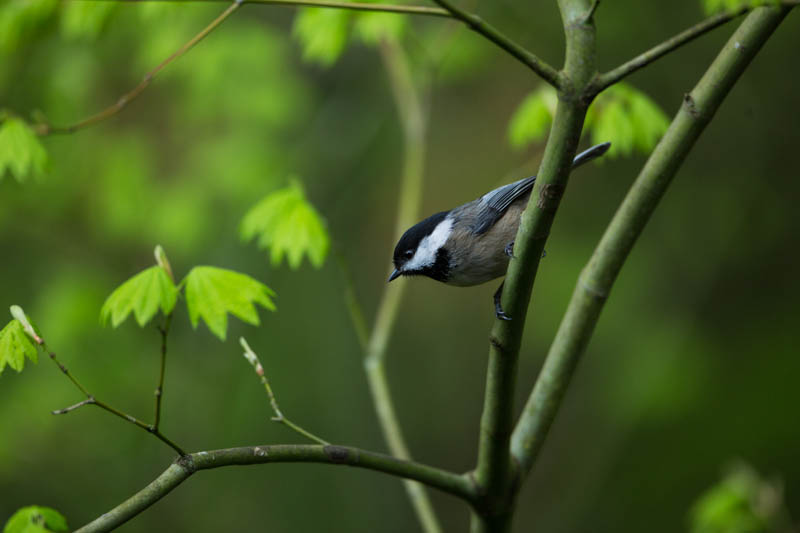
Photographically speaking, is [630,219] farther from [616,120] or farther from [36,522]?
[36,522]

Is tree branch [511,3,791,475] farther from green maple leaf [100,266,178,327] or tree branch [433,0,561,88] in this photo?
green maple leaf [100,266,178,327]

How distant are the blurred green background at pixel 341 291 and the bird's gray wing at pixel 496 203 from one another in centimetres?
162

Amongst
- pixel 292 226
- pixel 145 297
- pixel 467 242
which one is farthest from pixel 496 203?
pixel 145 297

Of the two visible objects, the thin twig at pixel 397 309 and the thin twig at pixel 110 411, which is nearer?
the thin twig at pixel 110 411

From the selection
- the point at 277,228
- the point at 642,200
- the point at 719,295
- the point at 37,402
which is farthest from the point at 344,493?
the point at 642,200

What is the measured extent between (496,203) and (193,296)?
3.34ft

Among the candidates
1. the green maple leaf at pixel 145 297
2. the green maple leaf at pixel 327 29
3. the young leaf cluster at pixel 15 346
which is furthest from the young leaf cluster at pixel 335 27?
the young leaf cluster at pixel 15 346

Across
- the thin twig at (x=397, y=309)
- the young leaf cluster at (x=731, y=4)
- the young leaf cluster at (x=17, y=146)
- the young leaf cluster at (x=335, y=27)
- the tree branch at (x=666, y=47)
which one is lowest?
the thin twig at (x=397, y=309)

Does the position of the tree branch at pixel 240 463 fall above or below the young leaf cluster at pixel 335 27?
below

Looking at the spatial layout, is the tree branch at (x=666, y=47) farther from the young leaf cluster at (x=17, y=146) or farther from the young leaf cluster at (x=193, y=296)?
the young leaf cluster at (x=17, y=146)

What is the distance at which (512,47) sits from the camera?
149 cm

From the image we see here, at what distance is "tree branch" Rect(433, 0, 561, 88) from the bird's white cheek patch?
0.81 m

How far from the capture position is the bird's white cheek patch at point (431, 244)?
2252mm

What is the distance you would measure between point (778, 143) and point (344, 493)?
3720 mm
